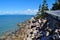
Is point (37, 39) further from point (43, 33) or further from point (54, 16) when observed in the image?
point (54, 16)

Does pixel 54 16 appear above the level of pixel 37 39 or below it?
above

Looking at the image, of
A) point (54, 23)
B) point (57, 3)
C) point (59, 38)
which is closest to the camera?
point (59, 38)

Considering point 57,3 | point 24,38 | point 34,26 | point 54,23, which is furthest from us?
point 57,3

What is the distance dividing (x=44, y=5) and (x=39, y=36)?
11.7 metres

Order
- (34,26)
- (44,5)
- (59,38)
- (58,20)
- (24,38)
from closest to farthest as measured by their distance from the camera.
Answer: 1. (59,38)
2. (58,20)
3. (24,38)
4. (34,26)
5. (44,5)

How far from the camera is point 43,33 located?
18.8 metres

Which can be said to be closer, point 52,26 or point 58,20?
point 58,20

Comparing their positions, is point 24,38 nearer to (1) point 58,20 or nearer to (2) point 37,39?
(2) point 37,39

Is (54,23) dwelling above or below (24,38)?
above

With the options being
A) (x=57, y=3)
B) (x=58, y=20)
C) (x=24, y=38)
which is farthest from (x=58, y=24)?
(x=57, y=3)

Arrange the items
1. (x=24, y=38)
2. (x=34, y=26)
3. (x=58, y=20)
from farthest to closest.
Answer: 1. (x=34, y=26)
2. (x=24, y=38)
3. (x=58, y=20)

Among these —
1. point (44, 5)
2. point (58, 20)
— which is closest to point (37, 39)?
point (58, 20)

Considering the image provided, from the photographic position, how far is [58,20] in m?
16.7

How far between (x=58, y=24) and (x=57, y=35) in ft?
3.74
